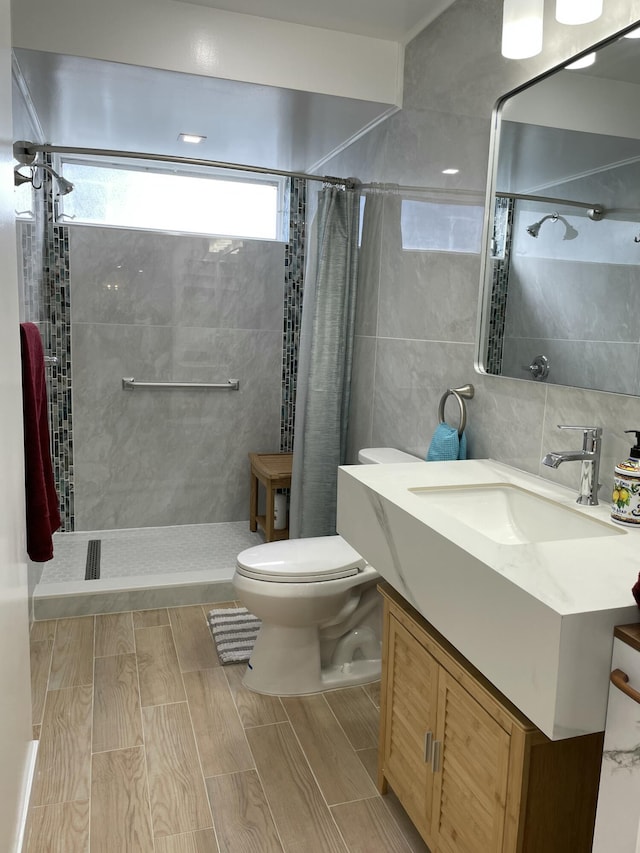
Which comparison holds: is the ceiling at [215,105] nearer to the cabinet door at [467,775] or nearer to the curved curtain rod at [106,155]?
the curved curtain rod at [106,155]

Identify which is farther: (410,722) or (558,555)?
A: (410,722)

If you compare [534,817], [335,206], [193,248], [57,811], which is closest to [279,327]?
[193,248]

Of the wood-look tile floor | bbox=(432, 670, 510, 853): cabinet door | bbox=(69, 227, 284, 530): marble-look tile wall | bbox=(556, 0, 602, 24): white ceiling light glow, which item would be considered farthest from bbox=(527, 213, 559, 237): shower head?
bbox=(69, 227, 284, 530): marble-look tile wall

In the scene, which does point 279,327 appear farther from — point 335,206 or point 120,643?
point 120,643

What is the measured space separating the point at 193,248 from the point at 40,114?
1.05 metres

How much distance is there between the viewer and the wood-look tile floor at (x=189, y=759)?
5.57ft

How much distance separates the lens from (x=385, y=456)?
8.58 ft

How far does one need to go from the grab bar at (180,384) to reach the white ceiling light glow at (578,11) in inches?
105

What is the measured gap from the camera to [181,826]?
1.72m

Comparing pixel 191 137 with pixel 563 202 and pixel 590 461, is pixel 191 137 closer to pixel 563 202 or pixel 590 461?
pixel 563 202

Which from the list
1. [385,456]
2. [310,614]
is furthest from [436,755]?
[385,456]

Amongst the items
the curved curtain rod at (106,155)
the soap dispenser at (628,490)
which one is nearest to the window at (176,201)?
the curved curtain rod at (106,155)

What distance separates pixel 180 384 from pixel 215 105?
1.60m

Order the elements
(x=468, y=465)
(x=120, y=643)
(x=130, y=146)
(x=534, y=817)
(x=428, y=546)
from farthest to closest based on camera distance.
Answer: (x=130, y=146), (x=120, y=643), (x=468, y=465), (x=428, y=546), (x=534, y=817)
